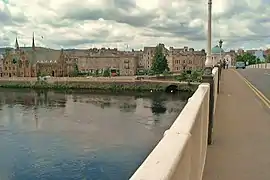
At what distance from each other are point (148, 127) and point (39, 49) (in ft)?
472

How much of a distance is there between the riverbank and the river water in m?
36.8

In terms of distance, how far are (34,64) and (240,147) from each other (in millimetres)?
145474

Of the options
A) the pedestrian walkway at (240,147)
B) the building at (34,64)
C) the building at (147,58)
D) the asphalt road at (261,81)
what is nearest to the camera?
the pedestrian walkway at (240,147)

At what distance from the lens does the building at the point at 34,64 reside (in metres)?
140

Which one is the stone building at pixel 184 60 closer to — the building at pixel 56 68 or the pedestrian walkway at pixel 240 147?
the building at pixel 56 68

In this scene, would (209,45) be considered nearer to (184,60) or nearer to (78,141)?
(78,141)

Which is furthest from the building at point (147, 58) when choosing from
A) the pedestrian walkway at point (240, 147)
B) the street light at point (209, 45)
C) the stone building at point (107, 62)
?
the street light at point (209, 45)

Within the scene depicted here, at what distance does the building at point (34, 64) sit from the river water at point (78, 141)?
78.4 metres

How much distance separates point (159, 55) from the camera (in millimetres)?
126938

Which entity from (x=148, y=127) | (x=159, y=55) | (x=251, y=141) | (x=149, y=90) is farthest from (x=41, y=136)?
(x=159, y=55)

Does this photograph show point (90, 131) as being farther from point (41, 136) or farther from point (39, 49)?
point (39, 49)

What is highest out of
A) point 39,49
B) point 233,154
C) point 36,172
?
point 39,49

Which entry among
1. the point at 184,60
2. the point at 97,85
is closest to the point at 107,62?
the point at 184,60

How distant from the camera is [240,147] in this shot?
737 centimetres
